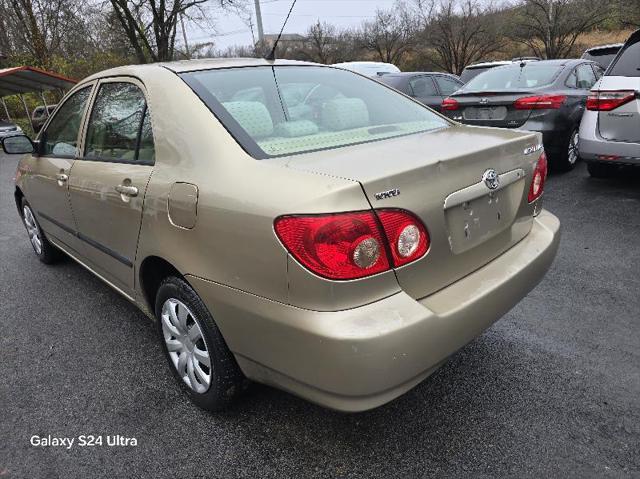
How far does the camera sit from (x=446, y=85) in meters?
10.1

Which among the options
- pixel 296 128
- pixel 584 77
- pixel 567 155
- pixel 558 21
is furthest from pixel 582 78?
pixel 558 21

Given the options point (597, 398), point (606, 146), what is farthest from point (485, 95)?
point (597, 398)

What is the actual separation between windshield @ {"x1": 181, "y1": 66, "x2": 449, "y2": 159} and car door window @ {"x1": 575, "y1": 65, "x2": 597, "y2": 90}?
4.85 m

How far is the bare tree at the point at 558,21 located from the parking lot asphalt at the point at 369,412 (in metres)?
29.0

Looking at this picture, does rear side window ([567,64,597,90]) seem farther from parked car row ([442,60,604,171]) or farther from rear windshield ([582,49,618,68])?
rear windshield ([582,49,618,68])

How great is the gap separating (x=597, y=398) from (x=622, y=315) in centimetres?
91

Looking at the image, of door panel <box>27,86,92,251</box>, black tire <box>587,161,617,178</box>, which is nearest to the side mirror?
door panel <box>27,86,92,251</box>

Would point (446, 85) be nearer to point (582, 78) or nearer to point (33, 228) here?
point (582, 78)

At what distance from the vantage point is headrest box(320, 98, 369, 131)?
2.36 metres

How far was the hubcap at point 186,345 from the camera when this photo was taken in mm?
2156

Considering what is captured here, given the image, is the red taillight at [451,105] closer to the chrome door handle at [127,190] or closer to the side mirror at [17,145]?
the side mirror at [17,145]

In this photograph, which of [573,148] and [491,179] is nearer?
[491,179]

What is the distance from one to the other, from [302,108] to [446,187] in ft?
3.13

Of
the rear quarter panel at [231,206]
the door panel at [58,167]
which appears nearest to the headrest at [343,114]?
the rear quarter panel at [231,206]
